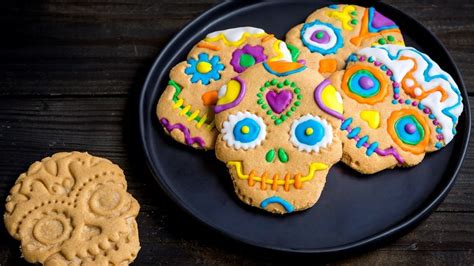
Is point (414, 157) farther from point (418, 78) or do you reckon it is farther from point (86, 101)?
point (86, 101)

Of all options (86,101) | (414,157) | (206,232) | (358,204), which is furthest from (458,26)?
(86,101)

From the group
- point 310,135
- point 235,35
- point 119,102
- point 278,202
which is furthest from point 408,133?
point 119,102

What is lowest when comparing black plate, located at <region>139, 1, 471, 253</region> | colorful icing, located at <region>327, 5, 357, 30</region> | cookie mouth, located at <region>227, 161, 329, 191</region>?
black plate, located at <region>139, 1, 471, 253</region>

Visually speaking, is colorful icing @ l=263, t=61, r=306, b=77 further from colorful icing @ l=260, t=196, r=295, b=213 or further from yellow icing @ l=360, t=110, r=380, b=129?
colorful icing @ l=260, t=196, r=295, b=213

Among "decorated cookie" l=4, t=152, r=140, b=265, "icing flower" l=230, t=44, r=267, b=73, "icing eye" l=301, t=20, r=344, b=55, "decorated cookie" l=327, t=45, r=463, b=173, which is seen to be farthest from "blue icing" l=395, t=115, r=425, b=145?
"decorated cookie" l=4, t=152, r=140, b=265

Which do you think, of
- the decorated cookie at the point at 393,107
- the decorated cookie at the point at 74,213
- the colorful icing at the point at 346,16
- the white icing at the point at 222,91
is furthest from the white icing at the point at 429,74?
the decorated cookie at the point at 74,213

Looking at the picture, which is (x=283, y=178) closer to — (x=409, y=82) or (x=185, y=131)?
(x=185, y=131)
